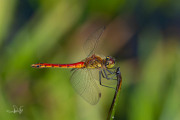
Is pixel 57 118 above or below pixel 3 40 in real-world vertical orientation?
below

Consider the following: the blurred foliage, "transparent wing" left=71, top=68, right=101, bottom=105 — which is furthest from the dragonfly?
the blurred foliage

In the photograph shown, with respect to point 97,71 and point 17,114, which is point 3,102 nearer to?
point 17,114

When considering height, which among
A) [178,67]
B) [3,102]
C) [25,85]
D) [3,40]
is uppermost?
[3,40]

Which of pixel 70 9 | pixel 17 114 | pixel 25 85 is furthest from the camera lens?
pixel 70 9

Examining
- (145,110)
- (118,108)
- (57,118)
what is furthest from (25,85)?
(145,110)

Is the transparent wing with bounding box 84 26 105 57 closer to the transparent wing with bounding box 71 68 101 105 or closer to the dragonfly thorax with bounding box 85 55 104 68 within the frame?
the dragonfly thorax with bounding box 85 55 104 68

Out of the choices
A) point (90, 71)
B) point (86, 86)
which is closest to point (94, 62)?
point (90, 71)
